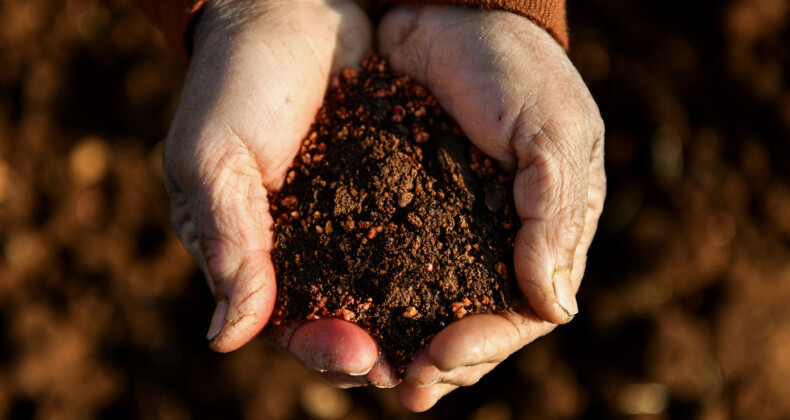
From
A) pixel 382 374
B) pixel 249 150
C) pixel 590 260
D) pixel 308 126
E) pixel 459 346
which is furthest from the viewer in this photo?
pixel 590 260

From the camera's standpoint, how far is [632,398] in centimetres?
230

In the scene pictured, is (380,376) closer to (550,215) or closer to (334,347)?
(334,347)

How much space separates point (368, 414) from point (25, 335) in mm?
1437

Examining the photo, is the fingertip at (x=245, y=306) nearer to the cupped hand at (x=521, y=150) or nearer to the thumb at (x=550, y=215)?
the cupped hand at (x=521, y=150)

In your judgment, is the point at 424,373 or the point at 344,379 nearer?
the point at 424,373

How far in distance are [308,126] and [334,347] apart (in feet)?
2.21

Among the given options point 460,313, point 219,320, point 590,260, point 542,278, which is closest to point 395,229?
point 460,313

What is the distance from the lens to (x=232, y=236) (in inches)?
55.4

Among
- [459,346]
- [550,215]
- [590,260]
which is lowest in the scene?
[590,260]

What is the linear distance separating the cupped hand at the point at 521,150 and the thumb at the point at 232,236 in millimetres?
419

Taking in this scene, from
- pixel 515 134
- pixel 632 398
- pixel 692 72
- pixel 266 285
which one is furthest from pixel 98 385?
pixel 692 72

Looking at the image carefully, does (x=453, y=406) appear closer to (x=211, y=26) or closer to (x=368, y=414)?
(x=368, y=414)

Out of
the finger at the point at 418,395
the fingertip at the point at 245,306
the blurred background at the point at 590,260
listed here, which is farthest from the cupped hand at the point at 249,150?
the blurred background at the point at 590,260

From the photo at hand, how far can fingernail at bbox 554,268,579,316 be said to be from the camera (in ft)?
4.42
